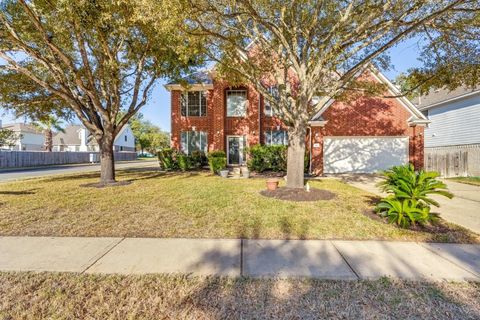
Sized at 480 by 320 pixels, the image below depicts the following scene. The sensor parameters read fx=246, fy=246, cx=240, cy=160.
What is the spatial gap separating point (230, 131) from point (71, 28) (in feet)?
35.1

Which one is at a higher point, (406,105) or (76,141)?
(406,105)

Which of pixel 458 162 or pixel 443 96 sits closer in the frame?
pixel 458 162

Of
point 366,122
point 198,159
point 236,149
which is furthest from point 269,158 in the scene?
point 366,122

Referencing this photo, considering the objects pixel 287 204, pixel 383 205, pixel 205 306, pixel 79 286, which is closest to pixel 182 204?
pixel 287 204

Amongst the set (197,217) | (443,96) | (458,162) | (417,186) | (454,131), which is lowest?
(197,217)

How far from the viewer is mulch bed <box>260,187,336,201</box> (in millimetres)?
7641

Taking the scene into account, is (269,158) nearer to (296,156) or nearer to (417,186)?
(296,156)

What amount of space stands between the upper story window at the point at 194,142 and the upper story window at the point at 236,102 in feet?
8.36

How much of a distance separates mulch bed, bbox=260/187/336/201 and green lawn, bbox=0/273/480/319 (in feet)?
15.2

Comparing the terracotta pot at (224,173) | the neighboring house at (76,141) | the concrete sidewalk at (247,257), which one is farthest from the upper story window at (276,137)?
the neighboring house at (76,141)

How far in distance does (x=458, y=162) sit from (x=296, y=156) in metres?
12.3

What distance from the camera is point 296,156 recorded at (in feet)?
28.7

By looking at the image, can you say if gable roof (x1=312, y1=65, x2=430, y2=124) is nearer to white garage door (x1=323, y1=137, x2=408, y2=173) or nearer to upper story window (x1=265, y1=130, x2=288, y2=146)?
white garage door (x1=323, y1=137, x2=408, y2=173)

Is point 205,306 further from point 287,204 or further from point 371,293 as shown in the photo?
point 287,204
